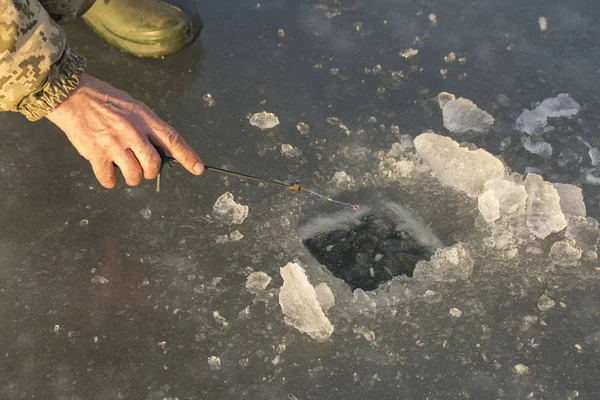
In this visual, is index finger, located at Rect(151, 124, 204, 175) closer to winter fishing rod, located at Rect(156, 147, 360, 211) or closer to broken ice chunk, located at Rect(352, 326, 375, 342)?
winter fishing rod, located at Rect(156, 147, 360, 211)

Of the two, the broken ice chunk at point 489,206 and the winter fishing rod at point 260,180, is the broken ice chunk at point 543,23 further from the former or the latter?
the winter fishing rod at point 260,180

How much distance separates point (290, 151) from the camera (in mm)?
2562

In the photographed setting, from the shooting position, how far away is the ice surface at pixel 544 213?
2307 millimetres

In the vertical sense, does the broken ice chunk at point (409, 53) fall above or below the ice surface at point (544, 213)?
above

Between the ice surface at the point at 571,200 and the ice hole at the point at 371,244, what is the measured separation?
53 cm

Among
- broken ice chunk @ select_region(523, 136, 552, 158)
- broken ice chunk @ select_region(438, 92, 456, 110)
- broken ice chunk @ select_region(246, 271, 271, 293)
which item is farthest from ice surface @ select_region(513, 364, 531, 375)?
broken ice chunk @ select_region(438, 92, 456, 110)

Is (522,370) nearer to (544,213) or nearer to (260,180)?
(544,213)

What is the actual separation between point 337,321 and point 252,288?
1.02 ft

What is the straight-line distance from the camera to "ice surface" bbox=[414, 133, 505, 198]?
242 cm

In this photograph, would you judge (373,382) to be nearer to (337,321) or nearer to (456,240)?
(337,321)

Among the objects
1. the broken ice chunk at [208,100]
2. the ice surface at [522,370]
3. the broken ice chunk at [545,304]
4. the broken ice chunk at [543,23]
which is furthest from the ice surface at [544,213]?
the broken ice chunk at [208,100]

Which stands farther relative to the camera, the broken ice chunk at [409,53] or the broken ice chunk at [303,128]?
the broken ice chunk at [409,53]

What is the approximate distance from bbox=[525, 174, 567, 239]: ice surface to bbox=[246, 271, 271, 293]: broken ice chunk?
1.01 metres

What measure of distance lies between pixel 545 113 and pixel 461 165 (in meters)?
0.61
